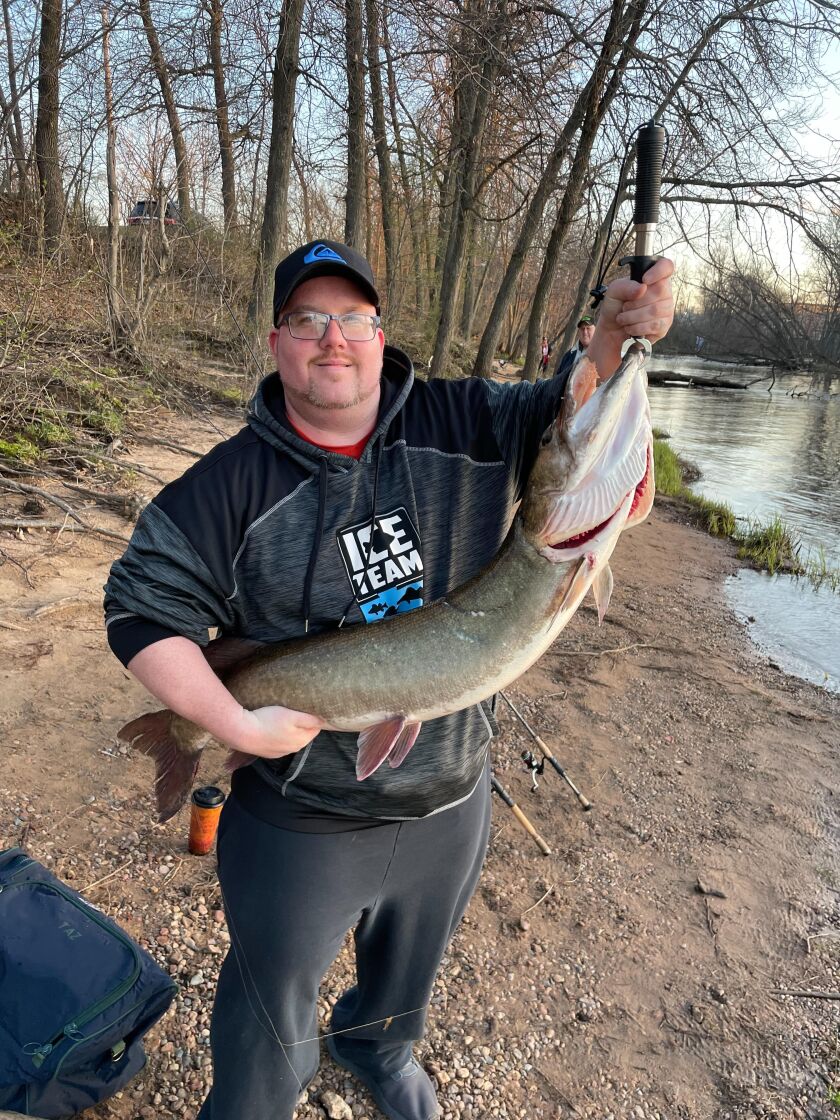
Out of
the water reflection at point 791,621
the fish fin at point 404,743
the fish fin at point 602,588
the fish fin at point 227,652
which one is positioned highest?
the fish fin at point 602,588

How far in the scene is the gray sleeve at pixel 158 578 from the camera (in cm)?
189

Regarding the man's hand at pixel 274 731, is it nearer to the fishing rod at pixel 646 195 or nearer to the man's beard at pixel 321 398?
the man's beard at pixel 321 398

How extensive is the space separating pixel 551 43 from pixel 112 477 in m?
11.3

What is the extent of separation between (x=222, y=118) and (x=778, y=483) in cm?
1521

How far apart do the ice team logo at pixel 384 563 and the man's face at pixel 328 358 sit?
367 mm

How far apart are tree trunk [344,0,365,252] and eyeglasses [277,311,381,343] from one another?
1327 centimetres

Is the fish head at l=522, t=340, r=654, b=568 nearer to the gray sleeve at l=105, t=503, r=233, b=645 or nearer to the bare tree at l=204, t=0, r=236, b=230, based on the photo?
the gray sleeve at l=105, t=503, r=233, b=645

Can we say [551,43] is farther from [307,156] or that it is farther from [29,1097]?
[29,1097]

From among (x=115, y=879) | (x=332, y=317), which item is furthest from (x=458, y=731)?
(x=115, y=879)

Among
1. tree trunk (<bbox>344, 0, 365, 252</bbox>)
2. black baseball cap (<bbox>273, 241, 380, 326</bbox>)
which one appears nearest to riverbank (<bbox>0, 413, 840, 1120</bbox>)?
black baseball cap (<bbox>273, 241, 380, 326</bbox>)

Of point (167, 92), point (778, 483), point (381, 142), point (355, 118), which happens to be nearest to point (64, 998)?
point (167, 92)

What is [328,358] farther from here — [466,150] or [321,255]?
[466,150]

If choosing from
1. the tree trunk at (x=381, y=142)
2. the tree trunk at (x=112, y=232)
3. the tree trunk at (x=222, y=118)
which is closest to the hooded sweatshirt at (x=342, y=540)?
the tree trunk at (x=112, y=232)

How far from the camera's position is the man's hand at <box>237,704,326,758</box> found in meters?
1.91
